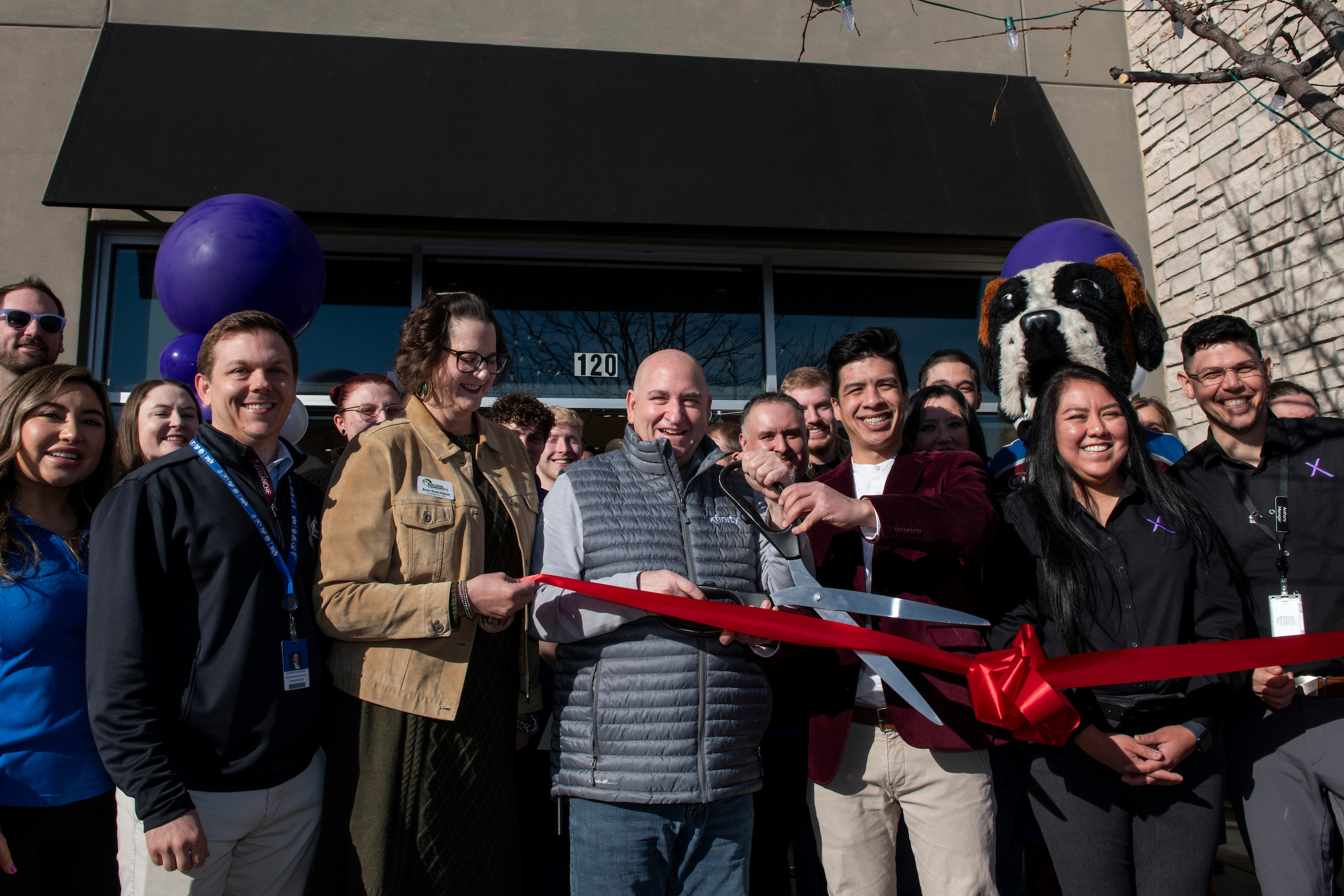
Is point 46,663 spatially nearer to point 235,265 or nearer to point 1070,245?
point 235,265

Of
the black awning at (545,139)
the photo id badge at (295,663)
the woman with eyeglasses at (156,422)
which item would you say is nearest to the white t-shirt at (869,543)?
the photo id badge at (295,663)

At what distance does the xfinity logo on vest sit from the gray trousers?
101 inches

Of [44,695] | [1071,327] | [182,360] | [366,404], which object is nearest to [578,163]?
[366,404]

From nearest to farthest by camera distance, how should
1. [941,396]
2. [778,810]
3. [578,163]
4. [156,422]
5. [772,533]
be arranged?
[772,533]
[156,422]
[778,810]
[941,396]
[578,163]

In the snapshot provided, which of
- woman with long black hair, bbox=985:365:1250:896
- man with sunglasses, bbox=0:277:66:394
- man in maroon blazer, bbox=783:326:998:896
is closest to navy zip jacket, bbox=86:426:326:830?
man in maroon blazer, bbox=783:326:998:896

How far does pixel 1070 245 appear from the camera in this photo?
4098 mm

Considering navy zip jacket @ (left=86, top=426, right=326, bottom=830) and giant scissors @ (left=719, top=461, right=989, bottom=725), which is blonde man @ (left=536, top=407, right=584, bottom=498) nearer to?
giant scissors @ (left=719, top=461, right=989, bottom=725)

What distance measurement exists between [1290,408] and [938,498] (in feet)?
9.65

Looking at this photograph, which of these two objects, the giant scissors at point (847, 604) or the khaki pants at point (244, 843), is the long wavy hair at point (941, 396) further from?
the khaki pants at point (244, 843)

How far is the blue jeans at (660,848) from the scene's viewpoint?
7.20 feet

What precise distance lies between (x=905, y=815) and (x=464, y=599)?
1.48 m

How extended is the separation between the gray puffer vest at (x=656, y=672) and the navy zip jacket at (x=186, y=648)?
724mm

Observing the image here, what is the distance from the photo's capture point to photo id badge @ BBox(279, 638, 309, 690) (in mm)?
2182

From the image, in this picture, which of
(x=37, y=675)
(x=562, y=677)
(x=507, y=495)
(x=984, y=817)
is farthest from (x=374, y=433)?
(x=984, y=817)
